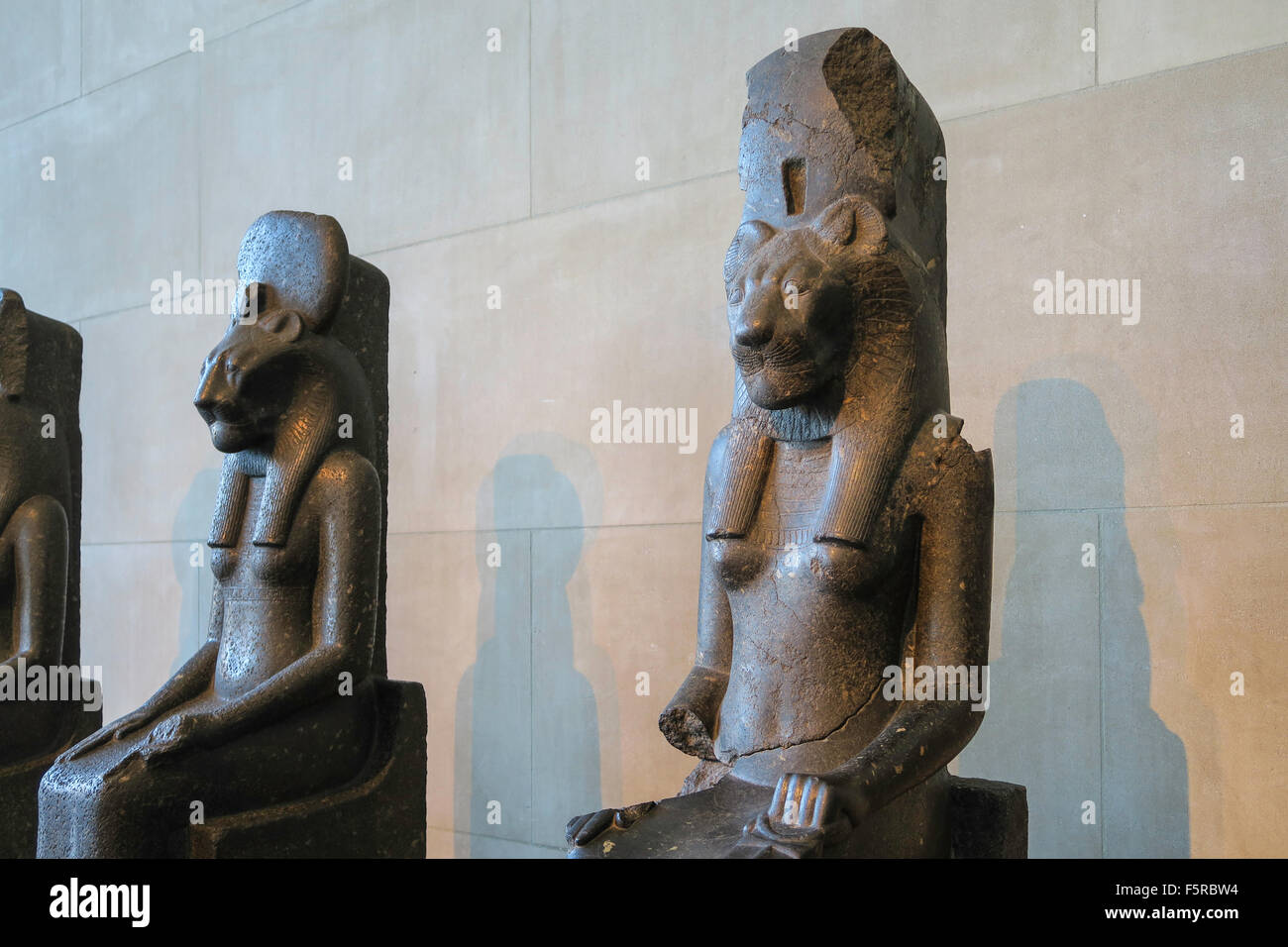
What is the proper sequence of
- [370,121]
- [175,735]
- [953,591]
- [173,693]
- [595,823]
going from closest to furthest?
[595,823]
[953,591]
[175,735]
[173,693]
[370,121]

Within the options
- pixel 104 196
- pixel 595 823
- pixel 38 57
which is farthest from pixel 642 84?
pixel 38 57

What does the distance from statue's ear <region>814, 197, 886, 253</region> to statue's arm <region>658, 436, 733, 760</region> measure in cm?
43

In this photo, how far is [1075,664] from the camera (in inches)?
123

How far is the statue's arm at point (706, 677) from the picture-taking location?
232 centimetres

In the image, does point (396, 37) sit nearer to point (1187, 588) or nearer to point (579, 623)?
point (579, 623)

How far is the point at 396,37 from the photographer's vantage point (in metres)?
4.66

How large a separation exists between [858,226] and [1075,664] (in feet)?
4.76

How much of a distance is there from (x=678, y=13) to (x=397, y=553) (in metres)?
2.09

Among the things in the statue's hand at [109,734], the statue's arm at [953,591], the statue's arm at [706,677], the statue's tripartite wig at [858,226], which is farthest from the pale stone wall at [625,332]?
the statue's hand at [109,734]

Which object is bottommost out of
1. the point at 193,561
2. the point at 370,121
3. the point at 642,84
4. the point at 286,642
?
the point at 286,642

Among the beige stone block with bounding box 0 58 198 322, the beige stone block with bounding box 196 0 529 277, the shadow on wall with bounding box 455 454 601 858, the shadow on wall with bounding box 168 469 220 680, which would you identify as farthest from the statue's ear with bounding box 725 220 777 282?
the beige stone block with bounding box 0 58 198 322

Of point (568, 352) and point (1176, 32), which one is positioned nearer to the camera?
point (1176, 32)

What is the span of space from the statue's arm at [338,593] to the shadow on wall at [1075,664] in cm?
158

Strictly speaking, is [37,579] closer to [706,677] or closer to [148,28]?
[706,677]
